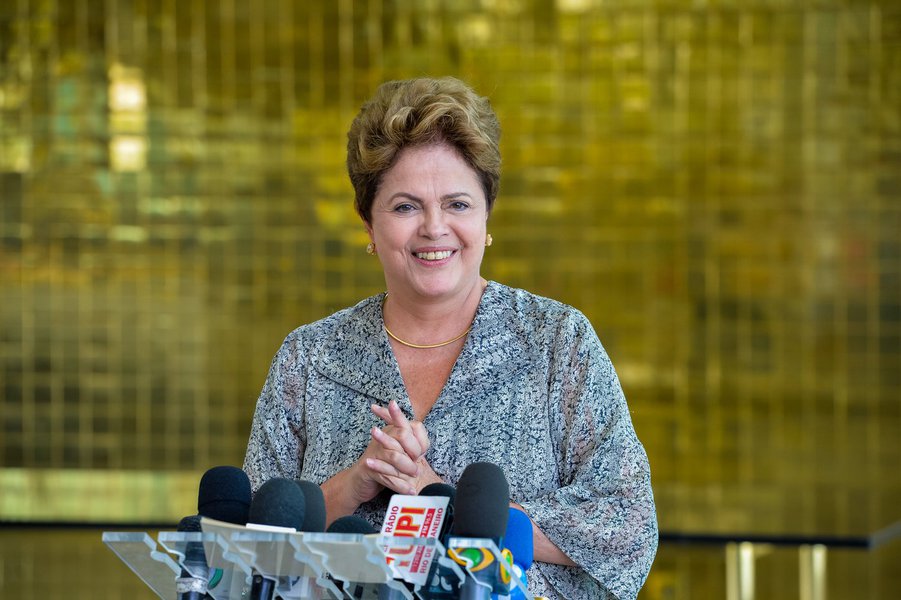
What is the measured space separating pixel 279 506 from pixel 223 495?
197 mm

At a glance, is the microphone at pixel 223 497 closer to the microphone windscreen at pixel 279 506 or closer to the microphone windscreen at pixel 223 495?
the microphone windscreen at pixel 223 495

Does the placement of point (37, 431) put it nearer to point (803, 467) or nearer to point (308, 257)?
point (308, 257)

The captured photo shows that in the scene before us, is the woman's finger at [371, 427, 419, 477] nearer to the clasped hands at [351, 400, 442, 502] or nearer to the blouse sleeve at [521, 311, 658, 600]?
the clasped hands at [351, 400, 442, 502]

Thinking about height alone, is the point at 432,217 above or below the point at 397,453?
above

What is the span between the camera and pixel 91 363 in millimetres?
5477

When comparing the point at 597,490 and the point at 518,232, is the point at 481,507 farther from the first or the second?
the point at 518,232

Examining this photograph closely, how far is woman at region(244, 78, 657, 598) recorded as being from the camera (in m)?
1.79

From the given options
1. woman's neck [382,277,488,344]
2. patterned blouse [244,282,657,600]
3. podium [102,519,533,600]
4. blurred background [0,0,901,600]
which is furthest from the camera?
blurred background [0,0,901,600]

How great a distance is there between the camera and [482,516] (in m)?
1.22

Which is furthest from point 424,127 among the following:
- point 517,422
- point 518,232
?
point 518,232

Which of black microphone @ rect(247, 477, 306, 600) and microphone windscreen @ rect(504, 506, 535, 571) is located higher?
black microphone @ rect(247, 477, 306, 600)

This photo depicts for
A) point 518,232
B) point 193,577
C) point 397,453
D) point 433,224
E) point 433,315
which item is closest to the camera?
point 193,577

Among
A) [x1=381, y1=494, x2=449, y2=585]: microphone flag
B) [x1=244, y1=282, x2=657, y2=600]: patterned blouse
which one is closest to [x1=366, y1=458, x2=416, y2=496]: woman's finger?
[x1=244, y1=282, x2=657, y2=600]: patterned blouse

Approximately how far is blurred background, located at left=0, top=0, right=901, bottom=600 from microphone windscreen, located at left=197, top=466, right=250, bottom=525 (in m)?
3.55
